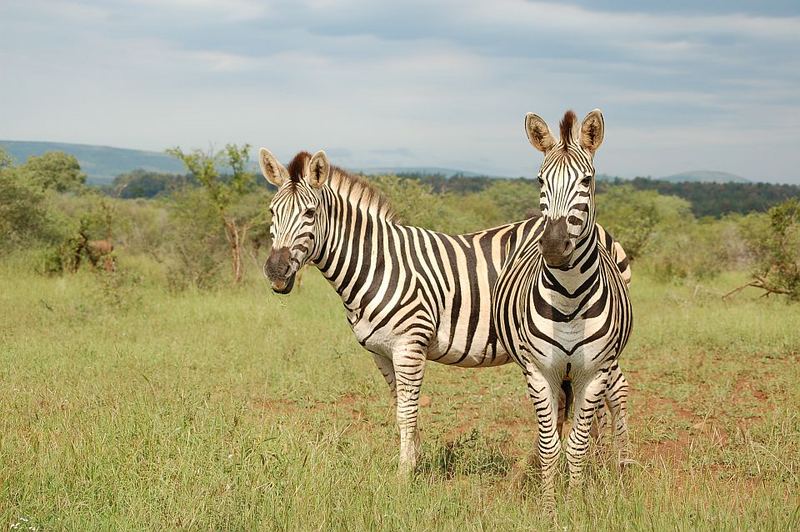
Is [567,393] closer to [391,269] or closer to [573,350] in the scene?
[573,350]

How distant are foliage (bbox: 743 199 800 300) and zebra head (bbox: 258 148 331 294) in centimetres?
929

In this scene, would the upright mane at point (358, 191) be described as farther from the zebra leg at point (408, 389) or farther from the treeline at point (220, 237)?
the treeline at point (220, 237)

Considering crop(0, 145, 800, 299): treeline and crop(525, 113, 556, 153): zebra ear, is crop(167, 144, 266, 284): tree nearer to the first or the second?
crop(0, 145, 800, 299): treeline

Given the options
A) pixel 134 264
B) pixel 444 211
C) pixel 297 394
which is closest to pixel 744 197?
pixel 444 211

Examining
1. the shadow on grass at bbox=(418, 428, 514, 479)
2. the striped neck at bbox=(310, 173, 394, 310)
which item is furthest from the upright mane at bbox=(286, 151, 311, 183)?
the shadow on grass at bbox=(418, 428, 514, 479)

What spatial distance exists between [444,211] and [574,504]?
61.5ft

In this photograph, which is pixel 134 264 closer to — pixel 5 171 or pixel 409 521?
pixel 5 171

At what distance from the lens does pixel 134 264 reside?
1603 cm

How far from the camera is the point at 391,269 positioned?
511 centimetres

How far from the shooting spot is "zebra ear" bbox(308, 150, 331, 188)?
4824 millimetres

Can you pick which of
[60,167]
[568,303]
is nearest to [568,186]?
[568,303]

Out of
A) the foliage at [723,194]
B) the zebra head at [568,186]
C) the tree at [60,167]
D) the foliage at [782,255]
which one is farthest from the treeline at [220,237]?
the foliage at [723,194]

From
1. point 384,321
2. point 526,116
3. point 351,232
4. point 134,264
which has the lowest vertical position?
point 134,264

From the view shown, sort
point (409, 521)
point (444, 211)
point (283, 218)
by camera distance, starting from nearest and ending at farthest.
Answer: point (409, 521) < point (283, 218) < point (444, 211)
